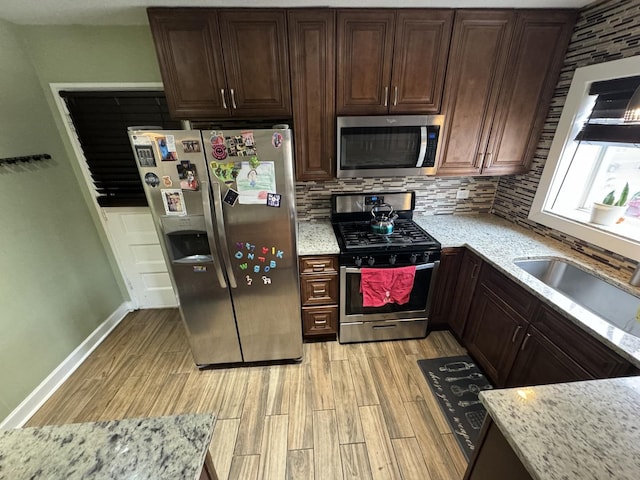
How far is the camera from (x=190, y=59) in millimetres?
1660

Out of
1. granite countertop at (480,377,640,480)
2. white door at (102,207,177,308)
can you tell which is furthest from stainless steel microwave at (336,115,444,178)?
white door at (102,207,177,308)

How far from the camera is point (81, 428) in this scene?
771mm

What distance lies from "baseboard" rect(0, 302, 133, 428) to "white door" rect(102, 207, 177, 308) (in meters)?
0.29

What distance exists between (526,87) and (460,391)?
2208 mm

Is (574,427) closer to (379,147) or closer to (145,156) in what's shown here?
(379,147)

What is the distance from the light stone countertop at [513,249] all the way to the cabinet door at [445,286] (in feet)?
0.33

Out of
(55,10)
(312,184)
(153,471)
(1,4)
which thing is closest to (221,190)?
(312,184)

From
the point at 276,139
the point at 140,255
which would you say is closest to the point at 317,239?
the point at 276,139

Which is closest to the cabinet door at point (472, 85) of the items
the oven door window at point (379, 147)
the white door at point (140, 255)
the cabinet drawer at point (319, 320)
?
the oven door window at point (379, 147)

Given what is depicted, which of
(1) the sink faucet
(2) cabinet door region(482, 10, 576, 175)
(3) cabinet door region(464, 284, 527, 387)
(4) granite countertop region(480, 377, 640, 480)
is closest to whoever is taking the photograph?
(4) granite countertop region(480, 377, 640, 480)

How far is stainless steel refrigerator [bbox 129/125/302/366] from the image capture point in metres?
1.46

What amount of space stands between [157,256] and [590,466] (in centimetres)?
299

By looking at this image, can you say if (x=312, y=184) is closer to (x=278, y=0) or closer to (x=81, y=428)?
(x=278, y=0)

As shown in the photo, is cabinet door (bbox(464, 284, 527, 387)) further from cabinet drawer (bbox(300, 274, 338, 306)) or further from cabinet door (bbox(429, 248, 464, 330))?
cabinet drawer (bbox(300, 274, 338, 306))
